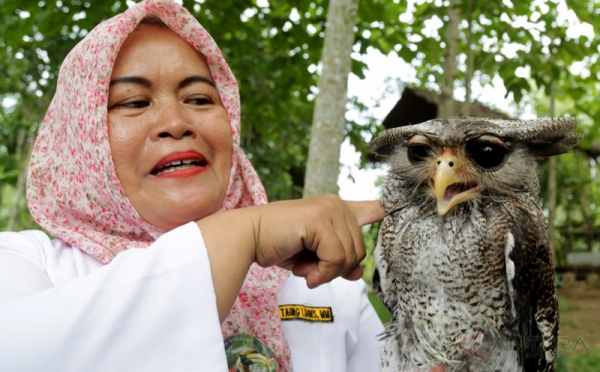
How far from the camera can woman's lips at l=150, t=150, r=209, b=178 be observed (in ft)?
5.77

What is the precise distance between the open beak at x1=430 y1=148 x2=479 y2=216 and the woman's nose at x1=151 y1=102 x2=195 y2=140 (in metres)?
0.89

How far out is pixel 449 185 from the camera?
1.43 metres

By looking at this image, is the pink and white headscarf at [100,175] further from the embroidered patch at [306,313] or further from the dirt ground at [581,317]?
the dirt ground at [581,317]

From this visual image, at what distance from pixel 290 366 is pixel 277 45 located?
354 cm

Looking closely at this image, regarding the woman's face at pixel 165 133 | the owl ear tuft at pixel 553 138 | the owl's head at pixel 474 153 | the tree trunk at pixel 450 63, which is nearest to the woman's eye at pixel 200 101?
the woman's face at pixel 165 133

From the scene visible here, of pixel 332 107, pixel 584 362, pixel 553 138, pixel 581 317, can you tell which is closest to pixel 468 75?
pixel 332 107

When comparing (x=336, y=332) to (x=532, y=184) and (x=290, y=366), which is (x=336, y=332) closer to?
(x=290, y=366)

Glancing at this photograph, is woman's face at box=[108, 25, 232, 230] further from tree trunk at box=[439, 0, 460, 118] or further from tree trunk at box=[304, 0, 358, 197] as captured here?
tree trunk at box=[439, 0, 460, 118]

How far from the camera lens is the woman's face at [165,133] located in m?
1.76

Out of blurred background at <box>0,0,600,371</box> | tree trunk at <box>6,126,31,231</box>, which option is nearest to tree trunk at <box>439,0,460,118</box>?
blurred background at <box>0,0,600,371</box>

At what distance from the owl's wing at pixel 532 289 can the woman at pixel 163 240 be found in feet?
1.51

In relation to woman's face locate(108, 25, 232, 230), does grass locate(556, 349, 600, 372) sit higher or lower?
lower

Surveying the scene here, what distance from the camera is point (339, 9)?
10.1 ft

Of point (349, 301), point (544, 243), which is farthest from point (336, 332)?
point (544, 243)
